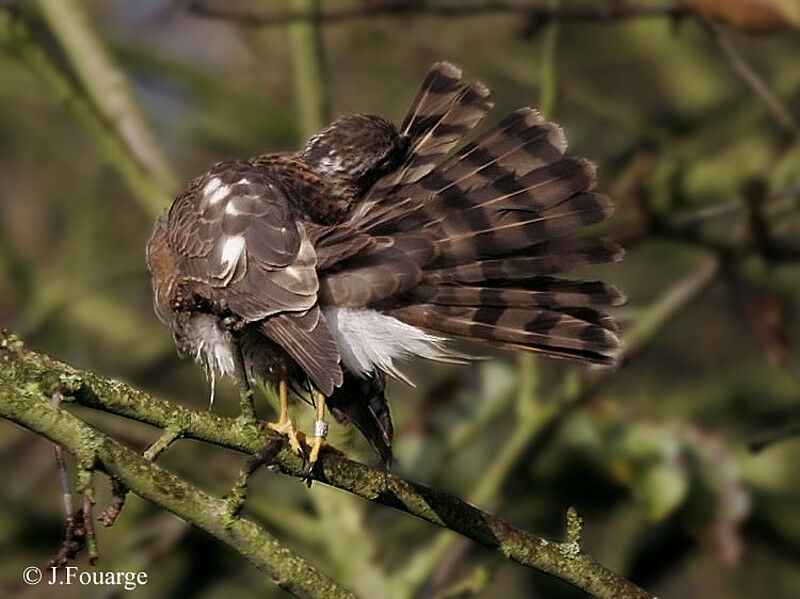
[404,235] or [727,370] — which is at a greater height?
[727,370]

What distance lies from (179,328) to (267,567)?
1179 millimetres

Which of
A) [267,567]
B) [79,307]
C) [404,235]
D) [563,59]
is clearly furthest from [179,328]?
[563,59]

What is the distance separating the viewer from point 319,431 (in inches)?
137

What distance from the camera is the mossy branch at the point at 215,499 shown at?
111 inches

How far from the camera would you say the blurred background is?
5566 mm

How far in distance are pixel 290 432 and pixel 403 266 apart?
518 millimetres

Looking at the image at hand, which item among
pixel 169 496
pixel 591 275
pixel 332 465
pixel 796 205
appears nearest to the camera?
pixel 169 496

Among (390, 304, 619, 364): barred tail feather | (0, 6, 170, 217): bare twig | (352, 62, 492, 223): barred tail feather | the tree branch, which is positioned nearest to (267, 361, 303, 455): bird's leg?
the tree branch

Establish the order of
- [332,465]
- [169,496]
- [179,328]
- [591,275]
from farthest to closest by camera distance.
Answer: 1. [591,275]
2. [179,328]
3. [332,465]
4. [169,496]

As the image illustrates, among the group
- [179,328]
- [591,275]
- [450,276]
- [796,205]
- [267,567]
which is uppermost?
[591,275]

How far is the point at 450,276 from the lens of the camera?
347 cm

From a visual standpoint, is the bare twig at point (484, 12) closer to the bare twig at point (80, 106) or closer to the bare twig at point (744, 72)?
the bare twig at point (744, 72)

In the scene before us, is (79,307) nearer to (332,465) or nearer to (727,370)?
(727,370)

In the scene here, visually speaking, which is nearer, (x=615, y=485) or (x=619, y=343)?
(x=619, y=343)
